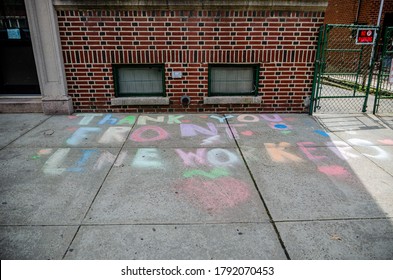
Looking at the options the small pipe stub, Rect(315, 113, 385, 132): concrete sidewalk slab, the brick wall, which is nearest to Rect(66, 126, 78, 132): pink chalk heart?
the brick wall

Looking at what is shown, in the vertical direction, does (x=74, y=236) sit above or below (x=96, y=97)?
below

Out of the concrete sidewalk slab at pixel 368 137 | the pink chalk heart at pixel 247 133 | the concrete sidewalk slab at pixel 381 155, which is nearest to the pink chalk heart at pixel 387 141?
the concrete sidewalk slab at pixel 368 137

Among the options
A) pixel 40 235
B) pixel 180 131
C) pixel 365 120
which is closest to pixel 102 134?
pixel 180 131

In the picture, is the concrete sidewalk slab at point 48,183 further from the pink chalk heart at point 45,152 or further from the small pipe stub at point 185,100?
the small pipe stub at point 185,100

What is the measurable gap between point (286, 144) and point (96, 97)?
4010 mm

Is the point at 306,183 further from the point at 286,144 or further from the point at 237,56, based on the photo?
the point at 237,56

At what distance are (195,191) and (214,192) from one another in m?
0.21

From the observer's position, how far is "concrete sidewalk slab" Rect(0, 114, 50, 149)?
4.84m

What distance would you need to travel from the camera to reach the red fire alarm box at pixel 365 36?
5.96m

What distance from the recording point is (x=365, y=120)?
19.5ft

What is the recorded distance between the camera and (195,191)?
3.22 metres

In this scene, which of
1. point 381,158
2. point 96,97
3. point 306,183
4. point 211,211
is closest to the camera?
point 211,211

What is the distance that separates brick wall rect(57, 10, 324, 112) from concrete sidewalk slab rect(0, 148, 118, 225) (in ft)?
7.42

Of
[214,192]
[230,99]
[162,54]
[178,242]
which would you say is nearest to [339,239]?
[214,192]
